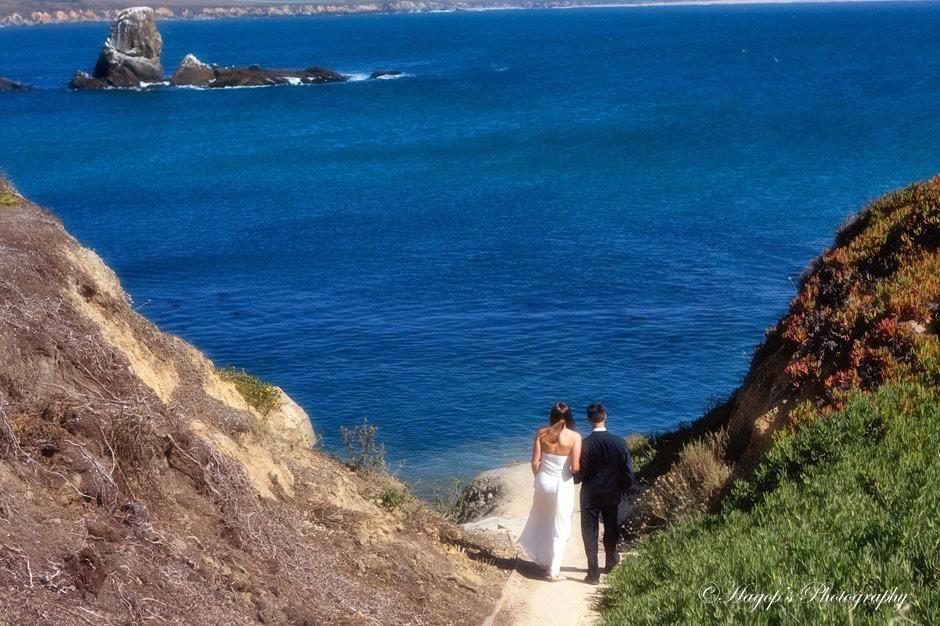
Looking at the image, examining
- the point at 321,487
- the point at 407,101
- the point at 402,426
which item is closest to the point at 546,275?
the point at 402,426

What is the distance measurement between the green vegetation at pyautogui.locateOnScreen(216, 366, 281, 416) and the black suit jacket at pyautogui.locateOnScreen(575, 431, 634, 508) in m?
6.01

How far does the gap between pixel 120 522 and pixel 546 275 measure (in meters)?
30.6

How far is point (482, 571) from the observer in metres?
11.0

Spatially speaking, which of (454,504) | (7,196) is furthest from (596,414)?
(7,196)

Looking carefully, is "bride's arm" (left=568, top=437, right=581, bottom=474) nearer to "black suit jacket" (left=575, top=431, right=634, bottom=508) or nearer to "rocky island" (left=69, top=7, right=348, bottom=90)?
"black suit jacket" (left=575, top=431, right=634, bottom=508)

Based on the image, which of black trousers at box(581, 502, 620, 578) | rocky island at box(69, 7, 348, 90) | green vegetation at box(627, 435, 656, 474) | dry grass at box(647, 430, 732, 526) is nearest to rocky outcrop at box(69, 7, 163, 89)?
rocky island at box(69, 7, 348, 90)

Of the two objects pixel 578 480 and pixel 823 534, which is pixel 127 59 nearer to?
pixel 578 480

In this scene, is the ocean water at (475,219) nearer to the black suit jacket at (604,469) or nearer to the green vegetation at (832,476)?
the green vegetation at (832,476)

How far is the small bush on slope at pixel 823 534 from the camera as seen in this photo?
6.23 meters

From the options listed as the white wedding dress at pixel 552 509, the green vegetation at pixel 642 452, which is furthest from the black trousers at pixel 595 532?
the green vegetation at pixel 642 452

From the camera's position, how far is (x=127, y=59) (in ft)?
352

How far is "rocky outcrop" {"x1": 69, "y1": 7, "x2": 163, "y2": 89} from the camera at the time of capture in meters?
106

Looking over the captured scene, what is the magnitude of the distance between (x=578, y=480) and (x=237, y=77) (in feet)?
345

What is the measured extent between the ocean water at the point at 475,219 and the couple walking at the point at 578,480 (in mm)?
11275
